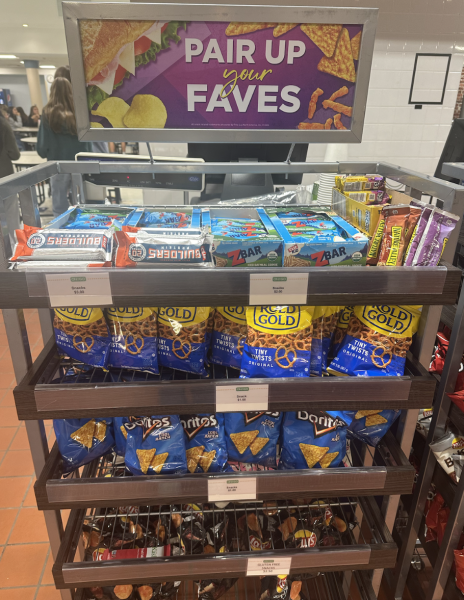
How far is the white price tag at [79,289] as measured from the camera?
1.06 meters

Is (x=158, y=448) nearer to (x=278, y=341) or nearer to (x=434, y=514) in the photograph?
(x=278, y=341)

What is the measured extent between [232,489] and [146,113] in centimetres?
112

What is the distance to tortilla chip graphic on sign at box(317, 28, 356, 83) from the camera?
4.03 feet

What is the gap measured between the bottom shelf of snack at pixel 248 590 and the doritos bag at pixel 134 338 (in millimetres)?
930

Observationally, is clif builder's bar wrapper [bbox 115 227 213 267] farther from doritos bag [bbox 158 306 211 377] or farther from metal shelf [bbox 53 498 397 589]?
metal shelf [bbox 53 498 397 589]

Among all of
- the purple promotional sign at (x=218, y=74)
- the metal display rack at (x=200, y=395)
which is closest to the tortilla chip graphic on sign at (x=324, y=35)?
the purple promotional sign at (x=218, y=74)

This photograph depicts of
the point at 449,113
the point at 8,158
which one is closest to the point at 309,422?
the point at 449,113

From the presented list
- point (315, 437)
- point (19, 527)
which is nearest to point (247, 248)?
point (315, 437)

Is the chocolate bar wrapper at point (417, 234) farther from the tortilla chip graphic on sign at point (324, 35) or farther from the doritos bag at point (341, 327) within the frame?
the tortilla chip graphic on sign at point (324, 35)

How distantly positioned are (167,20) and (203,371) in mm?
975

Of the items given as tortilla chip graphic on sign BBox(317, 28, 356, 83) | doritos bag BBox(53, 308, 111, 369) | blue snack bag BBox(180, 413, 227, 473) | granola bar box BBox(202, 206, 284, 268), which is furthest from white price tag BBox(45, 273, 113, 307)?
tortilla chip graphic on sign BBox(317, 28, 356, 83)

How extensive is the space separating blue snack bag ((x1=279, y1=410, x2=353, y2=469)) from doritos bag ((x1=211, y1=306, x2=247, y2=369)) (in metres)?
0.26

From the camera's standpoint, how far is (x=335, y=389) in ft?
4.04

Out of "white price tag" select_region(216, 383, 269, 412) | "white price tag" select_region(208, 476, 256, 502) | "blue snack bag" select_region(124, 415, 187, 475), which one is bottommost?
"white price tag" select_region(208, 476, 256, 502)
